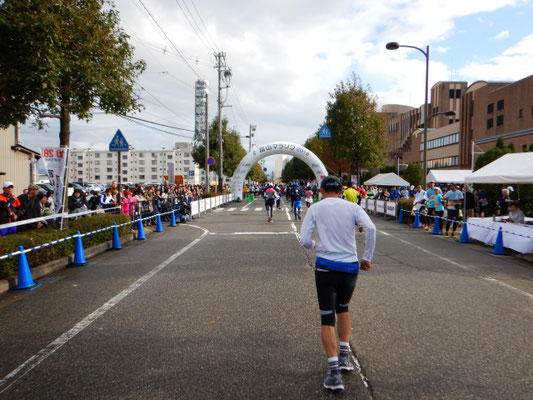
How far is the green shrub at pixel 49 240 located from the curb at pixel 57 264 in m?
0.12

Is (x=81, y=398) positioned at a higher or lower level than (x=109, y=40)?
lower

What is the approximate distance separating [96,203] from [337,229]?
1387cm

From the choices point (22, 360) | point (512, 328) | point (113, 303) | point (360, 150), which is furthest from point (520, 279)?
point (360, 150)

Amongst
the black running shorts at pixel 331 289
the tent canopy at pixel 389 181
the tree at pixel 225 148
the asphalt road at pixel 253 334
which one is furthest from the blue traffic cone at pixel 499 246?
the tree at pixel 225 148

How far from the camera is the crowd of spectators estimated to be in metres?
10.2

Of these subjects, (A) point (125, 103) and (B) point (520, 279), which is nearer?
(B) point (520, 279)

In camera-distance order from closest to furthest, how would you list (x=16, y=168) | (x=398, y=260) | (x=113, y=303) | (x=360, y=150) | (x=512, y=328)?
(x=512, y=328), (x=113, y=303), (x=398, y=260), (x=16, y=168), (x=360, y=150)

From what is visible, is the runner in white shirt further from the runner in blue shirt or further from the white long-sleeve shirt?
the runner in blue shirt

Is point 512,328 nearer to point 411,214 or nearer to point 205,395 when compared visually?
point 205,395

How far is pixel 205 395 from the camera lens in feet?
9.71

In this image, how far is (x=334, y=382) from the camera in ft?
9.89

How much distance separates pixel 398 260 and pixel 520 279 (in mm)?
2317

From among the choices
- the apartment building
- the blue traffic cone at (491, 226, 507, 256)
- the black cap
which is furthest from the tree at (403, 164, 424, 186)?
the black cap

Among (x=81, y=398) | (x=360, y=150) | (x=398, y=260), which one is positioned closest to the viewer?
(x=81, y=398)
